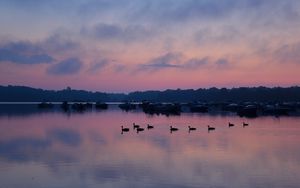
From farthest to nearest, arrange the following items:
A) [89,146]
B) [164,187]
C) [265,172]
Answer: [89,146]
[265,172]
[164,187]

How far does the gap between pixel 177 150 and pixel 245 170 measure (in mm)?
10148

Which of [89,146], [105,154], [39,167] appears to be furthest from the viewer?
[89,146]

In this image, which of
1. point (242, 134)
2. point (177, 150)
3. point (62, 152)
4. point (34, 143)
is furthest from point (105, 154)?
point (242, 134)

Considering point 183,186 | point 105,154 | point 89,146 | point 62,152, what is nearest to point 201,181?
point 183,186

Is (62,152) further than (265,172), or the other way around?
(62,152)

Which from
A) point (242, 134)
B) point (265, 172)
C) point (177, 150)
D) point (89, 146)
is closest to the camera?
point (265, 172)

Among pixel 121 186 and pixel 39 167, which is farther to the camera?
pixel 39 167

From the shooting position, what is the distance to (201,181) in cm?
2152

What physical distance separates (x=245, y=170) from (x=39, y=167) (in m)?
11.5

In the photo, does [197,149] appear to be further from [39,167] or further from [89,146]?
[39,167]

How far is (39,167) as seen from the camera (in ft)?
85.5

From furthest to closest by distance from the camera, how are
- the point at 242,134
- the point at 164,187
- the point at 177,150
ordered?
the point at 242,134
the point at 177,150
the point at 164,187

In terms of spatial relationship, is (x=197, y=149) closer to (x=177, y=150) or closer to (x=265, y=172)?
(x=177, y=150)

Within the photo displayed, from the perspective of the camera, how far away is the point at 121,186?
2055 cm
